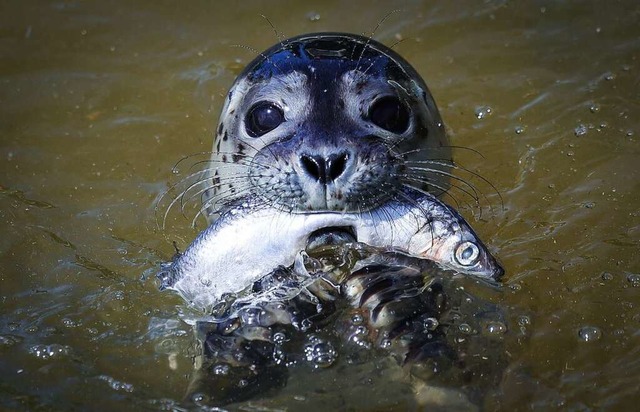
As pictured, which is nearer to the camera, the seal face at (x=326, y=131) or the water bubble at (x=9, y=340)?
the seal face at (x=326, y=131)

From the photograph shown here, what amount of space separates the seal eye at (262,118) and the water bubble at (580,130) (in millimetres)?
2400

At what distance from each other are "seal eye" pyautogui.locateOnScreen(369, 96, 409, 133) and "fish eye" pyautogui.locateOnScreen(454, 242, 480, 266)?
0.87 m

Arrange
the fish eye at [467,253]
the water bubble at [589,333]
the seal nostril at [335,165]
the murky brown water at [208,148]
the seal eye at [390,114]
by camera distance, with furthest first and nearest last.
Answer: the seal eye at [390,114] < the water bubble at [589,333] < the murky brown water at [208,148] < the seal nostril at [335,165] < the fish eye at [467,253]

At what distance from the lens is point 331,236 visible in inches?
157

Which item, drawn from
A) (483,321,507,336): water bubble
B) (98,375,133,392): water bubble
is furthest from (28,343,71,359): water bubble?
(483,321,507,336): water bubble

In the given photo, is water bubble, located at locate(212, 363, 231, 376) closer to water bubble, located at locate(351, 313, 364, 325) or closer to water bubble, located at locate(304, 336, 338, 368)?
water bubble, located at locate(304, 336, 338, 368)

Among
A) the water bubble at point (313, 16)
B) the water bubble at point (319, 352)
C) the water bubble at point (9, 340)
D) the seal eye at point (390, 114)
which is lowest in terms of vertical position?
the water bubble at point (319, 352)

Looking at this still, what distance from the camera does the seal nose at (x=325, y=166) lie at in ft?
12.6

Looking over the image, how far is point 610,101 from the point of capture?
21.0 feet

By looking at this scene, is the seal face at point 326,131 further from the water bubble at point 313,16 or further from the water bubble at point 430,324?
the water bubble at point 313,16

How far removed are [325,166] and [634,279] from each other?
5.72ft

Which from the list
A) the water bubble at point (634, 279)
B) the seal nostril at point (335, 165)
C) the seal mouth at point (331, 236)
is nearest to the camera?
the seal nostril at point (335, 165)

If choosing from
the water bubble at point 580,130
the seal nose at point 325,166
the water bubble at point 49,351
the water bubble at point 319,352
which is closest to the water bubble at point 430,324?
the water bubble at point 319,352

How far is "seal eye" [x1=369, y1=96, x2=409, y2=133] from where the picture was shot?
445 cm
